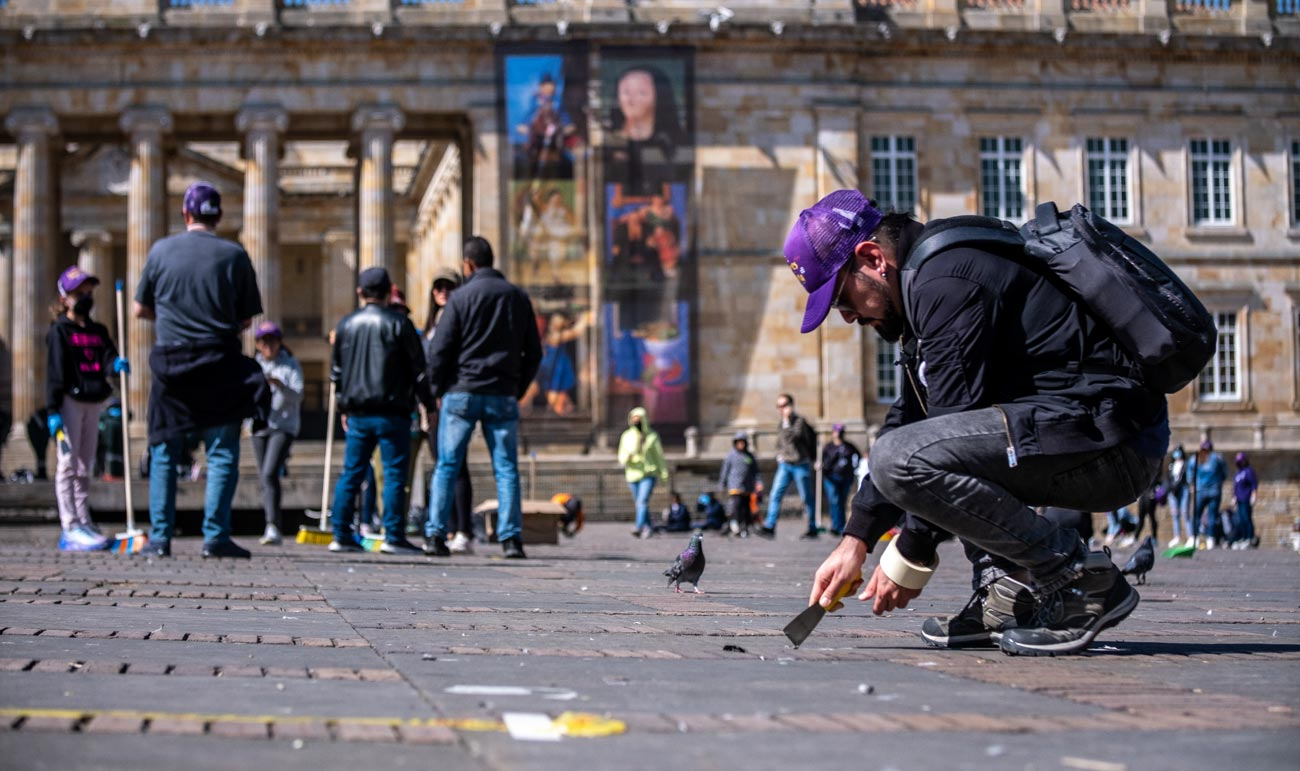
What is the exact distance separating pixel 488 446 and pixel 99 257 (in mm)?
55407

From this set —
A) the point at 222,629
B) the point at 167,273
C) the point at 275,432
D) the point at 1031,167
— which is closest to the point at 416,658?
the point at 222,629

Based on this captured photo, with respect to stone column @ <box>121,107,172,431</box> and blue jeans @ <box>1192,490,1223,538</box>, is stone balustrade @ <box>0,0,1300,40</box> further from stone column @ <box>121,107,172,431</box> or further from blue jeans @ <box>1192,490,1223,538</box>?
blue jeans @ <box>1192,490,1223,538</box>

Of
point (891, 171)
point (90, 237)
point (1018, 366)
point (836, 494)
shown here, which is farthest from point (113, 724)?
point (90, 237)

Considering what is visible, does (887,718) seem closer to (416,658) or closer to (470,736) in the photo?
(470,736)

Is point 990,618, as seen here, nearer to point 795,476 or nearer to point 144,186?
point 795,476

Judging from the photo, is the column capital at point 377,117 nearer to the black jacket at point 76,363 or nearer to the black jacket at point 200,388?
the black jacket at point 76,363

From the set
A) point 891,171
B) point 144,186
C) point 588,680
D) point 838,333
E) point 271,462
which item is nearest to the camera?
point 588,680

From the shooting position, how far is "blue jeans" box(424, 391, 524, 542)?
12984 mm

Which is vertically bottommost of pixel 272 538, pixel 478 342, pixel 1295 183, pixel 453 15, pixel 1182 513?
pixel 1182 513

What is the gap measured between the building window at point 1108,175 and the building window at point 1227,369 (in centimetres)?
378

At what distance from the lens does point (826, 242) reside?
19.6ft

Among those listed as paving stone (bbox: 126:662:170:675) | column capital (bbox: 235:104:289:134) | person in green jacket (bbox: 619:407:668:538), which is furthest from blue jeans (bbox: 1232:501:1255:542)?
paving stone (bbox: 126:662:170:675)

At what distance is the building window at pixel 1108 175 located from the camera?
155ft

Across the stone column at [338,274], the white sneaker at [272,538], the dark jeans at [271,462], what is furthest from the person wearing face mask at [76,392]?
the stone column at [338,274]
